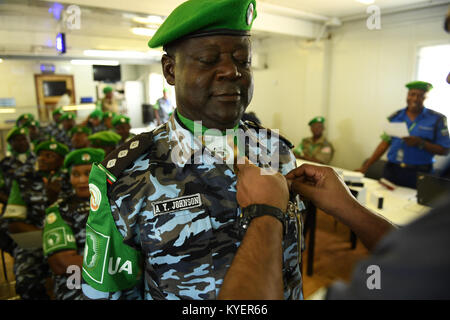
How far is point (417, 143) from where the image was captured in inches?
135

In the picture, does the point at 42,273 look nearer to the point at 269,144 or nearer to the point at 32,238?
the point at 32,238

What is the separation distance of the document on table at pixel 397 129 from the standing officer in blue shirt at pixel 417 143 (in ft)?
0.22

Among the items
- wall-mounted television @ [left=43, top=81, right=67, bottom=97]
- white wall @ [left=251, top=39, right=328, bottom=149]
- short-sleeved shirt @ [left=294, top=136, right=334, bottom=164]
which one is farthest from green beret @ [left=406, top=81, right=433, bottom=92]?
wall-mounted television @ [left=43, top=81, right=67, bottom=97]

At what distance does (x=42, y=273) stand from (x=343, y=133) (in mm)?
5631

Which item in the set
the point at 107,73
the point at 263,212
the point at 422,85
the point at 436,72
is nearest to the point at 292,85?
the point at 436,72

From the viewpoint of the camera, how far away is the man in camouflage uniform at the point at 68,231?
6.79 feet

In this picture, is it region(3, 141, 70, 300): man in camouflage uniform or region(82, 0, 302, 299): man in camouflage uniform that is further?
region(3, 141, 70, 300): man in camouflage uniform

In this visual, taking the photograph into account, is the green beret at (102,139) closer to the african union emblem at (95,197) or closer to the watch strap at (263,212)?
the african union emblem at (95,197)

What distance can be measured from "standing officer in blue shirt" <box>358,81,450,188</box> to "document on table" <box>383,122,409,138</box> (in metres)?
0.07

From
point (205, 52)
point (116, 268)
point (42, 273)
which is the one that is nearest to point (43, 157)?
point (42, 273)

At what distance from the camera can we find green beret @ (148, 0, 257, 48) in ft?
2.98

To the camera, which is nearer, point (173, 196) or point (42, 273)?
point (173, 196)

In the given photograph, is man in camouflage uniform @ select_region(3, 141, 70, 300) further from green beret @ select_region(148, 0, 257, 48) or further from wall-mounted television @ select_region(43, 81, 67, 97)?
wall-mounted television @ select_region(43, 81, 67, 97)

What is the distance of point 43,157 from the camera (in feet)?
10.9
